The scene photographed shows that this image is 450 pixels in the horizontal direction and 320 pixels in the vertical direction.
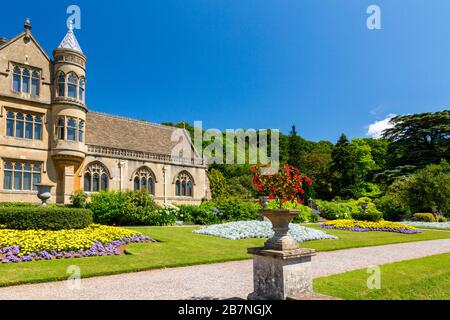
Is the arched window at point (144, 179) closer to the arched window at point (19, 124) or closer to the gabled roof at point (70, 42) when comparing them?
the arched window at point (19, 124)

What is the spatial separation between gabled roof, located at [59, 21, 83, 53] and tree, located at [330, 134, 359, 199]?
3881cm

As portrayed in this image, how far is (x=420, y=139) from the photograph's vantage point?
4388 centimetres

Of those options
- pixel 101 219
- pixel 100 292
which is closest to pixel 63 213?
pixel 101 219

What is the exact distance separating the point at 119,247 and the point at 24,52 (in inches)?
770

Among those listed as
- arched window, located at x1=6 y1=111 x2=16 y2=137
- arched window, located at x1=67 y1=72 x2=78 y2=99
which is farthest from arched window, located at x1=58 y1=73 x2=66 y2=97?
arched window, located at x1=6 y1=111 x2=16 y2=137

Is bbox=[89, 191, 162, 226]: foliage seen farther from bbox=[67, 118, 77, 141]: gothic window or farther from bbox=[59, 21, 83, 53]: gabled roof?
bbox=[59, 21, 83, 53]: gabled roof

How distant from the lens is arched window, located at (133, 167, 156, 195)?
29656 mm

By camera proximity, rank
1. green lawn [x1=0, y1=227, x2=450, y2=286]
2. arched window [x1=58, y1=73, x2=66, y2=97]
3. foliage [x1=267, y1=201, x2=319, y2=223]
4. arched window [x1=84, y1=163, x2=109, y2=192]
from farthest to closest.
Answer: foliage [x1=267, y1=201, x2=319, y2=223], arched window [x1=84, y1=163, x2=109, y2=192], arched window [x1=58, y1=73, x2=66, y2=97], green lawn [x1=0, y1=227, x2=450, y2=286]

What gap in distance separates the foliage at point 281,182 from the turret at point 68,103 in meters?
22.1

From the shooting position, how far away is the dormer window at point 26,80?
23.6m

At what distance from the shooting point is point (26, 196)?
76.6 ft

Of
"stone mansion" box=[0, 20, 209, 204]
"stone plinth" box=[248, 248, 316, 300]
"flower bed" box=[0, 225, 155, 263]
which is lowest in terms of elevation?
"flower bed" box=[0, 225, 155, 263]

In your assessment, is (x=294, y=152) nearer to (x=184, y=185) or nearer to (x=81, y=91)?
(x=184, y=185)
